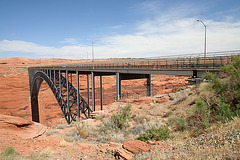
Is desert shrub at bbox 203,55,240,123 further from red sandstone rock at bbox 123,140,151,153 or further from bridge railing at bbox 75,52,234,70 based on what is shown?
red sandstone rock at bbox 123,140,151,153

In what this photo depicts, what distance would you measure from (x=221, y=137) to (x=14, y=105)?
52.0 meters

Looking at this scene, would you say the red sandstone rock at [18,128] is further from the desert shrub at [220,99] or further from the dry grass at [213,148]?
the desert shrub at [220,99]

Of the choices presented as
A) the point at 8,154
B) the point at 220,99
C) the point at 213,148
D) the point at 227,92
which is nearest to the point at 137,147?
the point at 213,148

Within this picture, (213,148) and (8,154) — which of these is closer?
(213,148)

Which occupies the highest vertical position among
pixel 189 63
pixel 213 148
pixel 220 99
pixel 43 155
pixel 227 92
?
pixel 189 63

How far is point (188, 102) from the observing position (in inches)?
438

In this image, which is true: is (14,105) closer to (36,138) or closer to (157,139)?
(36,138)

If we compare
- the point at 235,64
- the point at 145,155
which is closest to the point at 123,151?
the point at 145,155

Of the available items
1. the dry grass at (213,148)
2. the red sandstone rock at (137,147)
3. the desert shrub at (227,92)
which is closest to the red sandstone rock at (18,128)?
the red sandstone rock at (137,147)

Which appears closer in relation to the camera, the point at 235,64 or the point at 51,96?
the point at 235,64

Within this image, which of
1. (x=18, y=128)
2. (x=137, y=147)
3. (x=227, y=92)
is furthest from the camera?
(x=227, y=92)

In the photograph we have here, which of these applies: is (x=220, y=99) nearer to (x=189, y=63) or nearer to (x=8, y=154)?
(x=189, y=63)

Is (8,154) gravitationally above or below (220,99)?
below

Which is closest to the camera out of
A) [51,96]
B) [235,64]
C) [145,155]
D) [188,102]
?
[145,155]
